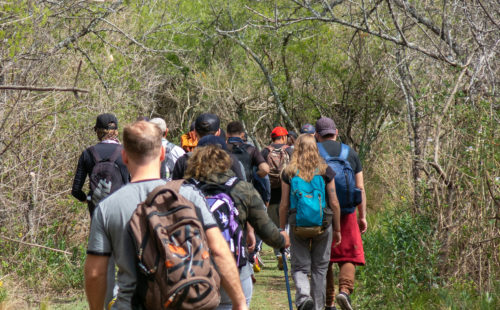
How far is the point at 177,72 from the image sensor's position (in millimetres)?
24422

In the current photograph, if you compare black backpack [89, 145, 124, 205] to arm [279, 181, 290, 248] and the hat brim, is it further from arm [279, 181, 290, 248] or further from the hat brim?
the hat brim

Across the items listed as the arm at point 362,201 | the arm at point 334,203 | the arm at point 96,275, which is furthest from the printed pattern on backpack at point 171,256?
the arm at point 362,201

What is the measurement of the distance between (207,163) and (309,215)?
6.42 ft

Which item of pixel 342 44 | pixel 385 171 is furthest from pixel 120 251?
pixel 342 44

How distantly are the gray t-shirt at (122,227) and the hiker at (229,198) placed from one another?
120cm

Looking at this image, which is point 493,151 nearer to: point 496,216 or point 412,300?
point 496,216

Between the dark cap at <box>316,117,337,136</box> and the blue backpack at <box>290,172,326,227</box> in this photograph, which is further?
the dark cap at <box>316,117,337,136</box>

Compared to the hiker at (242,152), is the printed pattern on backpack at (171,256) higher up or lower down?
lower down

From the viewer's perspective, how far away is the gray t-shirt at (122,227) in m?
3.06

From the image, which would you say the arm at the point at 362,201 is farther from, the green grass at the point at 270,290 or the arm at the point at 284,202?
the green grass at the point at 270,290

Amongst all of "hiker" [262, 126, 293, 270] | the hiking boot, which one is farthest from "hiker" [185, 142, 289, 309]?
"hiker" [262, 126, 293, 270]

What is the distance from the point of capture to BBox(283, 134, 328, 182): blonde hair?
6.21m

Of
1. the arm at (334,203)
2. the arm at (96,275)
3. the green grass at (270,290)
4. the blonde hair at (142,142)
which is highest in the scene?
the blonde hair at (142,142)

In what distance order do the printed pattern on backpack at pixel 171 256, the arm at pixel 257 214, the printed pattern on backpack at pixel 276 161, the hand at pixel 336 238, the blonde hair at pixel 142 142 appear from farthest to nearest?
1. the printed pattern on backpack at pixel 276 161
2. the hand at pixel 336 238
3. the arm at pixel 257 214
4. the blonde hair at pixel 142 142
5. the printed pattern on backpack at pixel 171 256
